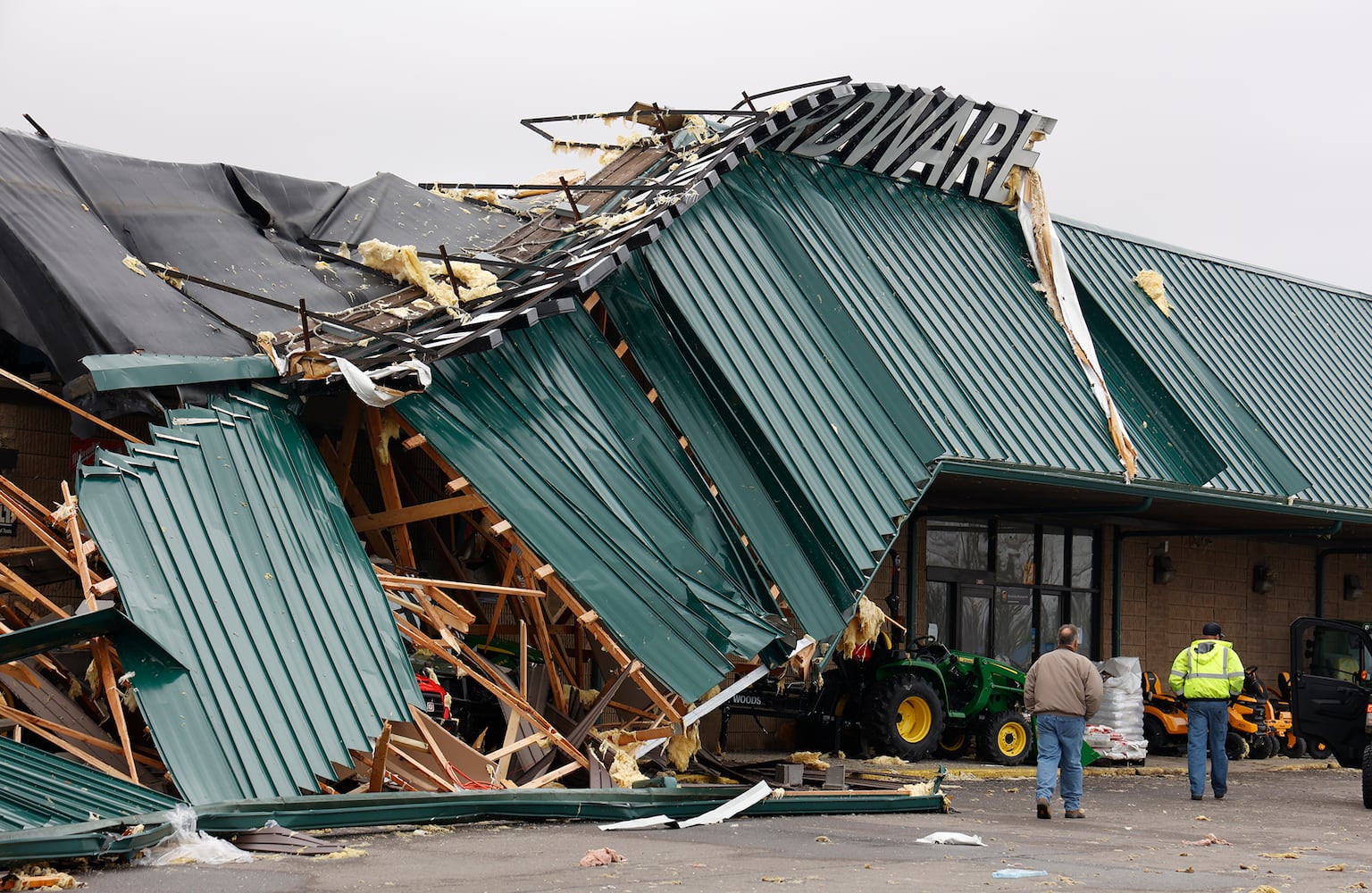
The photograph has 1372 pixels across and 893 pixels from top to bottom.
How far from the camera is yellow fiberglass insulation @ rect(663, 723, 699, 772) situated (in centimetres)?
1350

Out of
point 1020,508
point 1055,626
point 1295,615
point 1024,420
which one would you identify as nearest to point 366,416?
point 1024,420

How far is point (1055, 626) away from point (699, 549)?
492 inches

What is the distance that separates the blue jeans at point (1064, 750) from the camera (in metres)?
13.7

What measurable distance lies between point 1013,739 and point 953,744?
0.76 m

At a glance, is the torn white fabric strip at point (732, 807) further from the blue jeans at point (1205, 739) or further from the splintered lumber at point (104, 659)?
the blue jeans at point (1205, 739)

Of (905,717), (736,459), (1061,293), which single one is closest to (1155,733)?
(905,717)

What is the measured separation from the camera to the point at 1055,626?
25219 millimetres

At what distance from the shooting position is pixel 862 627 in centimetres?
1548

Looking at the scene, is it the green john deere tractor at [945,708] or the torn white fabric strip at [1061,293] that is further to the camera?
the torn white fabric strip at [1061,293]

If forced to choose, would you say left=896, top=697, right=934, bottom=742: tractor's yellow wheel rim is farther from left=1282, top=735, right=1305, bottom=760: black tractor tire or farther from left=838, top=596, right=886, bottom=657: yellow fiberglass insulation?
left=1282, top=735, right=1305, bottom=760: black tractor tire

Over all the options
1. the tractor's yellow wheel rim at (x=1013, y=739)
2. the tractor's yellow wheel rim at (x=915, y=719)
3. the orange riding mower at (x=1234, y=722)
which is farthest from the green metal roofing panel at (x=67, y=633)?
the orange riding mower at (x=1234, y=722)

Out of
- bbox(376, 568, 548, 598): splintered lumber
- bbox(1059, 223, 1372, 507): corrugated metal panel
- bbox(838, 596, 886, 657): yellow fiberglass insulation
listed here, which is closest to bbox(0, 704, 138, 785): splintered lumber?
bbox(376, 568, 548, 598): splintered lumber

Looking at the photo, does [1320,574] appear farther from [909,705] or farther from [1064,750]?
[1064,750]

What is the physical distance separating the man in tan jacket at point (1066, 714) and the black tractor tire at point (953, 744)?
20.3 ft
